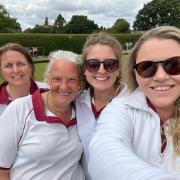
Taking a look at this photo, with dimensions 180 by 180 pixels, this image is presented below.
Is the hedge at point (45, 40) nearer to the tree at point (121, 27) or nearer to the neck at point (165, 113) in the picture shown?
the tree at point (121, 27)

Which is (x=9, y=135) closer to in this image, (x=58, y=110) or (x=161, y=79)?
(x=58, y=110)

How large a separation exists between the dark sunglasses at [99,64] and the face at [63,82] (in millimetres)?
264

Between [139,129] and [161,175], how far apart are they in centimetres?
87

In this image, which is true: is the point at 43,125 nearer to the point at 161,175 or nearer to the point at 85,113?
the point at 85,113

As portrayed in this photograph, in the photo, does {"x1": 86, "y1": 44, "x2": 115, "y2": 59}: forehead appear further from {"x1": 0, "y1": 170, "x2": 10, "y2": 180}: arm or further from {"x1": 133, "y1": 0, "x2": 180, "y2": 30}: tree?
{"x1": 133, "y1": 0, "x2": 180, "y2": 30}: tree

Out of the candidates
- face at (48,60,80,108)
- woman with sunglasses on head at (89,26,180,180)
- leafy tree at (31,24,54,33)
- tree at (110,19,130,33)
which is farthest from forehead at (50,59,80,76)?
leafy tree at (31,24,54,33)

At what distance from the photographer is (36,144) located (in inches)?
124

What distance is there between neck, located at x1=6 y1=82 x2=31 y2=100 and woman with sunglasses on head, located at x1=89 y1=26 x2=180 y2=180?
2542 mm

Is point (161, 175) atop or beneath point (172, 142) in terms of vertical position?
atop

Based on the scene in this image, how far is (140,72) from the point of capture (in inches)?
94.3

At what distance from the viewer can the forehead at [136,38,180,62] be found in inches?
90.9

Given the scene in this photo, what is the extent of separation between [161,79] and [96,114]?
1.22 metres

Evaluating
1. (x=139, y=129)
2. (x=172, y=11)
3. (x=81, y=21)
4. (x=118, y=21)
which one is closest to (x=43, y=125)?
(x=139, y=129)

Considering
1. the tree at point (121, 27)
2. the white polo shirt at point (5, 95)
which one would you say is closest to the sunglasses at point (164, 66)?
the white polo shirt at point (5, 95)
